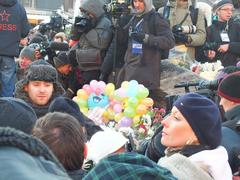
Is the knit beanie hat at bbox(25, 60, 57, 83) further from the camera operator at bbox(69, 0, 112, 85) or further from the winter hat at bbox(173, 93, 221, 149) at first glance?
the camera operator at bbox(69, 0, 112, 85)

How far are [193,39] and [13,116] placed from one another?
5092 millimetres

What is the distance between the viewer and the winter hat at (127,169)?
147 cm

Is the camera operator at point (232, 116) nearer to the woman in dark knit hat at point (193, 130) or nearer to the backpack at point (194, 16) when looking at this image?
the woman in dark knit hat at point (193, 130)

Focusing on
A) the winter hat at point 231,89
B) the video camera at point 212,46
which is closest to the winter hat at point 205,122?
the winter hat at point 231,89

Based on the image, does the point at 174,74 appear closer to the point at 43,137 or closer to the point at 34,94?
the point at 34,94

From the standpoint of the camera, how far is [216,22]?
24.0 ft

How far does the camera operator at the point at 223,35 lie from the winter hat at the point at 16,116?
200 inches

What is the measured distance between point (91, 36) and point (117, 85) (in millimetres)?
705

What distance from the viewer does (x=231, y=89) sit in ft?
12.0

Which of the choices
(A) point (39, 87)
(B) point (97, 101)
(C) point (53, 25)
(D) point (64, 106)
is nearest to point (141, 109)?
(B) point (97, 101)

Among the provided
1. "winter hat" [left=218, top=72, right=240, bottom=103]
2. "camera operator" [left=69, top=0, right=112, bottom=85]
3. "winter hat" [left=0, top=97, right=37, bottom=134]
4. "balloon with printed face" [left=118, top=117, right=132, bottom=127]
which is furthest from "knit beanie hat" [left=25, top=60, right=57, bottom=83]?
"camera operator" [left=69, top=0, right=112, bottom=85]

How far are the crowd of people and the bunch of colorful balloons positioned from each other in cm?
50

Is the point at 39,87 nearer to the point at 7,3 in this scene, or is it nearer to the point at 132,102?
the point at 132,102

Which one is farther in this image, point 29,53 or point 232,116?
point 29,53
